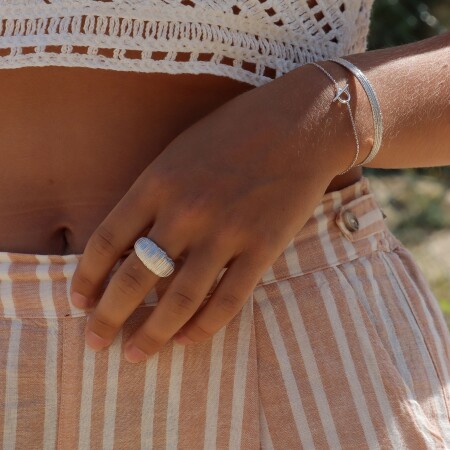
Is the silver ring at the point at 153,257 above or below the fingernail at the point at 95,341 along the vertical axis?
above

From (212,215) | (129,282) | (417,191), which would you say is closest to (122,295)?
(129,282)

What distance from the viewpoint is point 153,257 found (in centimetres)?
80

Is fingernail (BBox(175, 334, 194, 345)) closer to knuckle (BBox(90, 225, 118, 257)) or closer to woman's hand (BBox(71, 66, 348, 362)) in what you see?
woman's hand (BBox(71, 66, 348, 362))

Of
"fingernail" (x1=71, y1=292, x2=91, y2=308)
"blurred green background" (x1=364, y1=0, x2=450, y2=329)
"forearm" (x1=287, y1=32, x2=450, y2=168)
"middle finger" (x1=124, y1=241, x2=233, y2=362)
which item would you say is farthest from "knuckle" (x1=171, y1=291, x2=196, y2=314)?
"blurred green background" (x1=364, y1=0, x2=450, y2=329)

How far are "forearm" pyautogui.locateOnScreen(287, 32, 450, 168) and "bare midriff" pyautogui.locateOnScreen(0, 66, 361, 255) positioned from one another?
0.16m

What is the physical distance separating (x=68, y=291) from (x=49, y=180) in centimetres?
15

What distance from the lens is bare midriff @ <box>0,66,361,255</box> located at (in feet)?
3.12

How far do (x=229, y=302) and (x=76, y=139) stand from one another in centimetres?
28

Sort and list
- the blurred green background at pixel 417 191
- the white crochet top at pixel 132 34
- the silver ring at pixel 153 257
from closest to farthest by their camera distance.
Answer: the silver ring at pixel 153 257, the white crochet top at pixel 132 34, the blurred green background at pixel 417 191

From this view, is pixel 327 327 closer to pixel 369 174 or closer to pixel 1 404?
pixel 1 404

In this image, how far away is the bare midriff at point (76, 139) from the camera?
95cm

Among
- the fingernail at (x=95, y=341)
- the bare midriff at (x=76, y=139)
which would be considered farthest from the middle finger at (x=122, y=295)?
the bare midriff at (x=76, y=139)

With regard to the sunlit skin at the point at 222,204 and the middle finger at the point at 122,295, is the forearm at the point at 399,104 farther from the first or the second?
the middle finger at the point at 122,295

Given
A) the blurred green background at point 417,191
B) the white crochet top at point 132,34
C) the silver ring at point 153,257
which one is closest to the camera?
the silver ring at point 153,257
